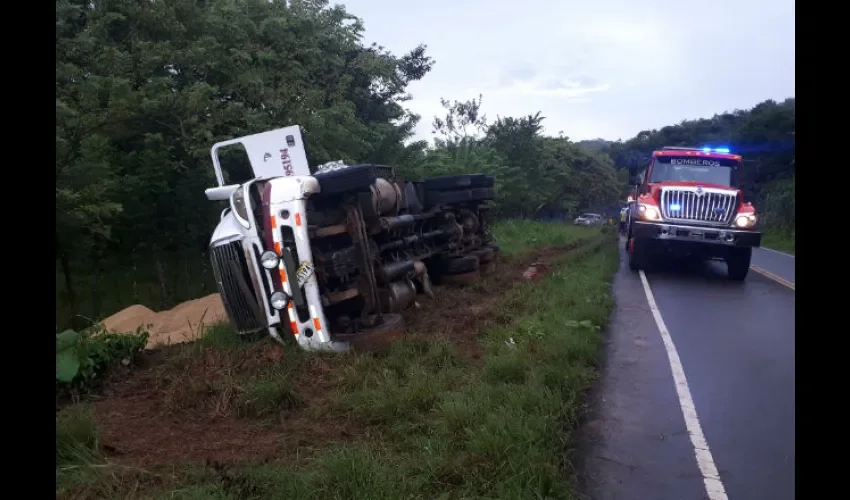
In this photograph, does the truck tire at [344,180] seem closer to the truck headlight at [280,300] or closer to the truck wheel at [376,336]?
the truck headlight at [280,300]

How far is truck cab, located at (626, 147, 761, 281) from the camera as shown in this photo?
13.1 metres

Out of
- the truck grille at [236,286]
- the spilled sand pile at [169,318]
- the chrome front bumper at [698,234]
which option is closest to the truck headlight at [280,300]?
the truck grille at [236,286]

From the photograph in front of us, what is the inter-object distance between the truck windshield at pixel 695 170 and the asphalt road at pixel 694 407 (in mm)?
4397

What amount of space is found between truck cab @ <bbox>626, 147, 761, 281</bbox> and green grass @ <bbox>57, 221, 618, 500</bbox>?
20.7ft

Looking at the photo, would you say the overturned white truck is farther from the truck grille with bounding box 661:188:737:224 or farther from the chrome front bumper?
the truck grille with bounding box 661:188:737:224

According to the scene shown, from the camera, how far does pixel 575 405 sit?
17.6 ft

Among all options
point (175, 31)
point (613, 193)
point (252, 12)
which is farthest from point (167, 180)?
point (613, 193)

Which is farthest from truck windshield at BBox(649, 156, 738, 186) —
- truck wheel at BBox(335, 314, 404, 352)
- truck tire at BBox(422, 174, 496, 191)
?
truck wheel at BBox(335, 314, 404, 352)

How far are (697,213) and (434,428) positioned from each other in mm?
10467

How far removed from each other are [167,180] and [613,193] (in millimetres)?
57818

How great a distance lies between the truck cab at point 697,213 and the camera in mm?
13062

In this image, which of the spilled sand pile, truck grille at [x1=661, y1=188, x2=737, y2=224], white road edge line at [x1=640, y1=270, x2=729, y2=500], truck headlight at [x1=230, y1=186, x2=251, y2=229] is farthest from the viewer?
truck grille at [x1=661, y1=188, x2=737, y2=224]

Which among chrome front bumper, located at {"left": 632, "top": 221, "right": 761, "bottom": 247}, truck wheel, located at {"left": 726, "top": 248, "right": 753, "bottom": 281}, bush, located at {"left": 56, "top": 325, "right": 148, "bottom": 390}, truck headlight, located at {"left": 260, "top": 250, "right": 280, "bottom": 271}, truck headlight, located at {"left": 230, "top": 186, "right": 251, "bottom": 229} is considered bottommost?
truck wheel, located at {"left": 726, "top": 248, "right": 753, "bottom": 281}
